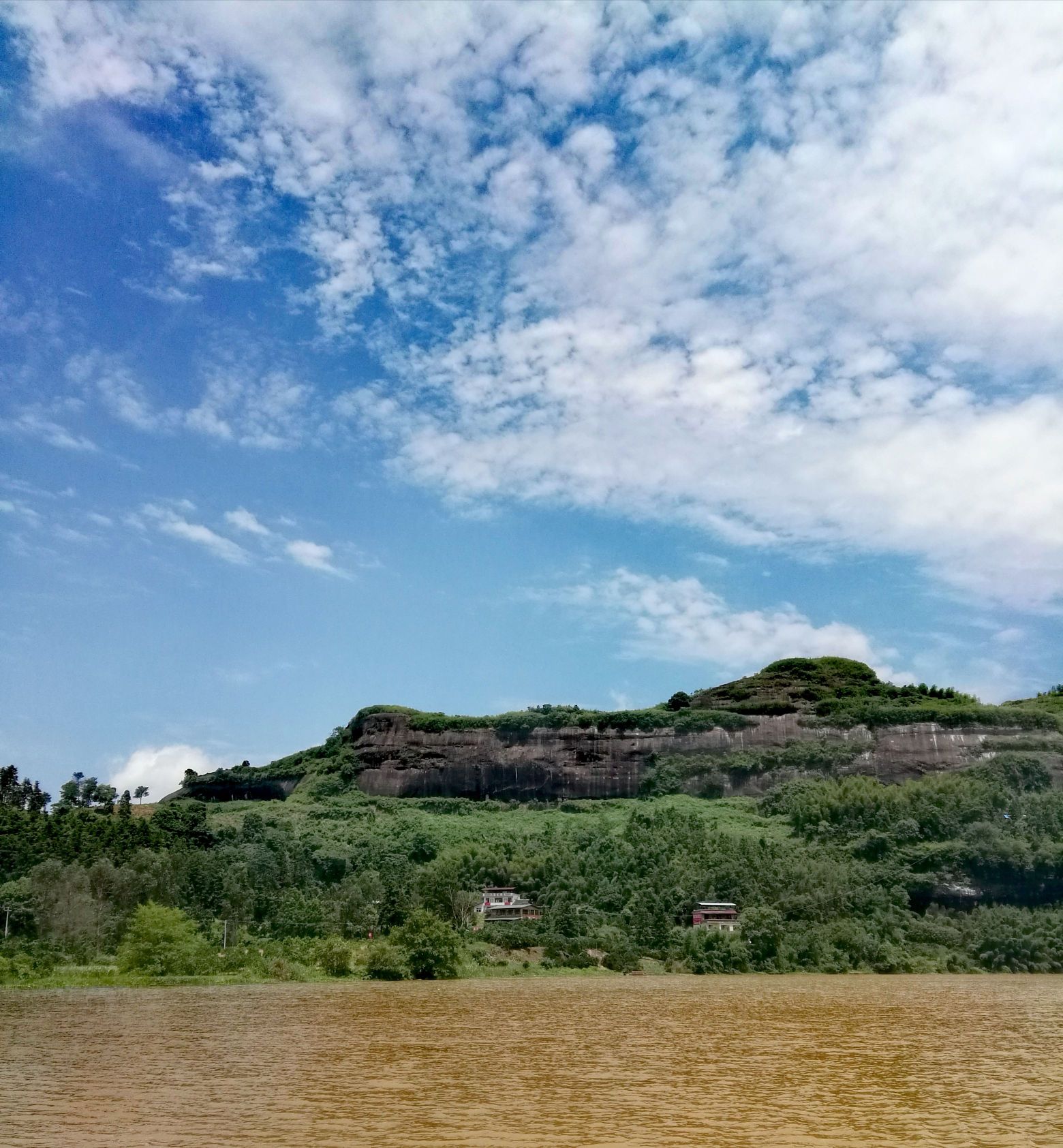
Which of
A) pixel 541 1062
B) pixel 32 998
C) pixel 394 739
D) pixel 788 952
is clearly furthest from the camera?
pixel 394 739

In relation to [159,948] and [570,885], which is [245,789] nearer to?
[570,885]

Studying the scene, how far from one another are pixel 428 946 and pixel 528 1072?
33.0m

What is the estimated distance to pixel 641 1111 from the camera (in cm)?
2033

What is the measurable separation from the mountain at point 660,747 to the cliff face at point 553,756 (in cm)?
14

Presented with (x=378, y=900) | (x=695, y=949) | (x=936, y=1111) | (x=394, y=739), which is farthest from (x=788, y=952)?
(x=394, y=739)

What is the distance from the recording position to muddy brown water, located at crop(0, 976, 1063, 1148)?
60.5ft

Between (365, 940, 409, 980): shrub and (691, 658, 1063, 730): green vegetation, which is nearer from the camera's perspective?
(365, 940, 409, 980): shrub

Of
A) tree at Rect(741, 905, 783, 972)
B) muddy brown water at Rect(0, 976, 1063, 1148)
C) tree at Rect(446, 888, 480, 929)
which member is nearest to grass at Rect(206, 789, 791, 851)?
tree at Rect(446, 888, 480, 929)

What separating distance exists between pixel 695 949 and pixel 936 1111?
155ft

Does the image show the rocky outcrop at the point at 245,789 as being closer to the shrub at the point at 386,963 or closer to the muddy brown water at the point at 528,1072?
the shrub at the point at 386,963

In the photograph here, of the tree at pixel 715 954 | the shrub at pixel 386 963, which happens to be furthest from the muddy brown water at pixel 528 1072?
the tree at pixel 715 954

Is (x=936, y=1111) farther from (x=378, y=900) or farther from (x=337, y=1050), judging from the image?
(x=378, y=900)

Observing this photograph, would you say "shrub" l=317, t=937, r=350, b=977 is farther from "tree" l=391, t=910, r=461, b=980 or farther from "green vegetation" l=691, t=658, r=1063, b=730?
"green vegetation" l=691, t=658, r=1063, b=730

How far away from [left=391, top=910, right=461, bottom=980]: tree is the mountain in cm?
5765
